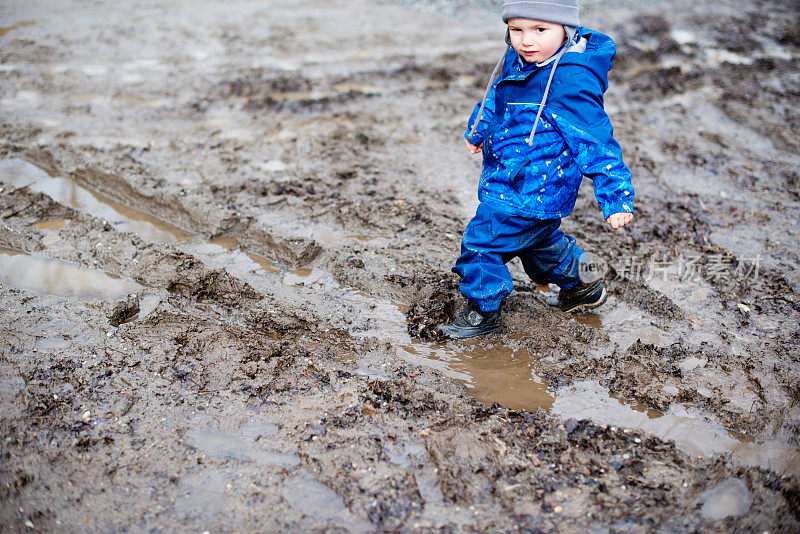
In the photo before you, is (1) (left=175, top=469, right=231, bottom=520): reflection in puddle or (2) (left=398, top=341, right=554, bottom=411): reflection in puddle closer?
(1) (left=175, top=469, right=231, bottom=520): reflection in puddle

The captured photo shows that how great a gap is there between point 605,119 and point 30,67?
5982 mm

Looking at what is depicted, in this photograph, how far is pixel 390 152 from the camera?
4.71 m

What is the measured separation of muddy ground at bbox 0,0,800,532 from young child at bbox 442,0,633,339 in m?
0.38

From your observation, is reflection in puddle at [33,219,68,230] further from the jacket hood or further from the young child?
the jacket hood

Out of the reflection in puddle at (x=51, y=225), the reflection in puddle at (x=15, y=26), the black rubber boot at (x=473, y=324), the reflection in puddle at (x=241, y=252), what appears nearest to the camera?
the black rubber boot at (x=473, y=324)

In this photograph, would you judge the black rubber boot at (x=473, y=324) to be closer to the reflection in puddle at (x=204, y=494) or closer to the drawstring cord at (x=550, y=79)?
the drawstring cord at (x=550, y=79)

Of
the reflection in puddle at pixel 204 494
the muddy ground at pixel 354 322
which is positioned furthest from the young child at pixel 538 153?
the reflection in puddle at pixel 204 494

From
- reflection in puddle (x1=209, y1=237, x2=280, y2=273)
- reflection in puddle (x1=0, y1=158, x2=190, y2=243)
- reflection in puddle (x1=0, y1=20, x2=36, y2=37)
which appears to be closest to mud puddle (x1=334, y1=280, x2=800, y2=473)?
reflection in puddle (x1=209, y1=237, x2=280, y2=273)

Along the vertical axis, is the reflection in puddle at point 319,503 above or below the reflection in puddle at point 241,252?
below

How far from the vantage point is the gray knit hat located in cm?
231

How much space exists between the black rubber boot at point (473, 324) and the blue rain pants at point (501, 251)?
8 centimetres

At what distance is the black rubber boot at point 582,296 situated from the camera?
10.0ft

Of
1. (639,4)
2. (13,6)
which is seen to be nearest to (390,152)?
(13,6)

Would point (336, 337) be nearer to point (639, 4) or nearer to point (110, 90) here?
Result: point (110, 90)
